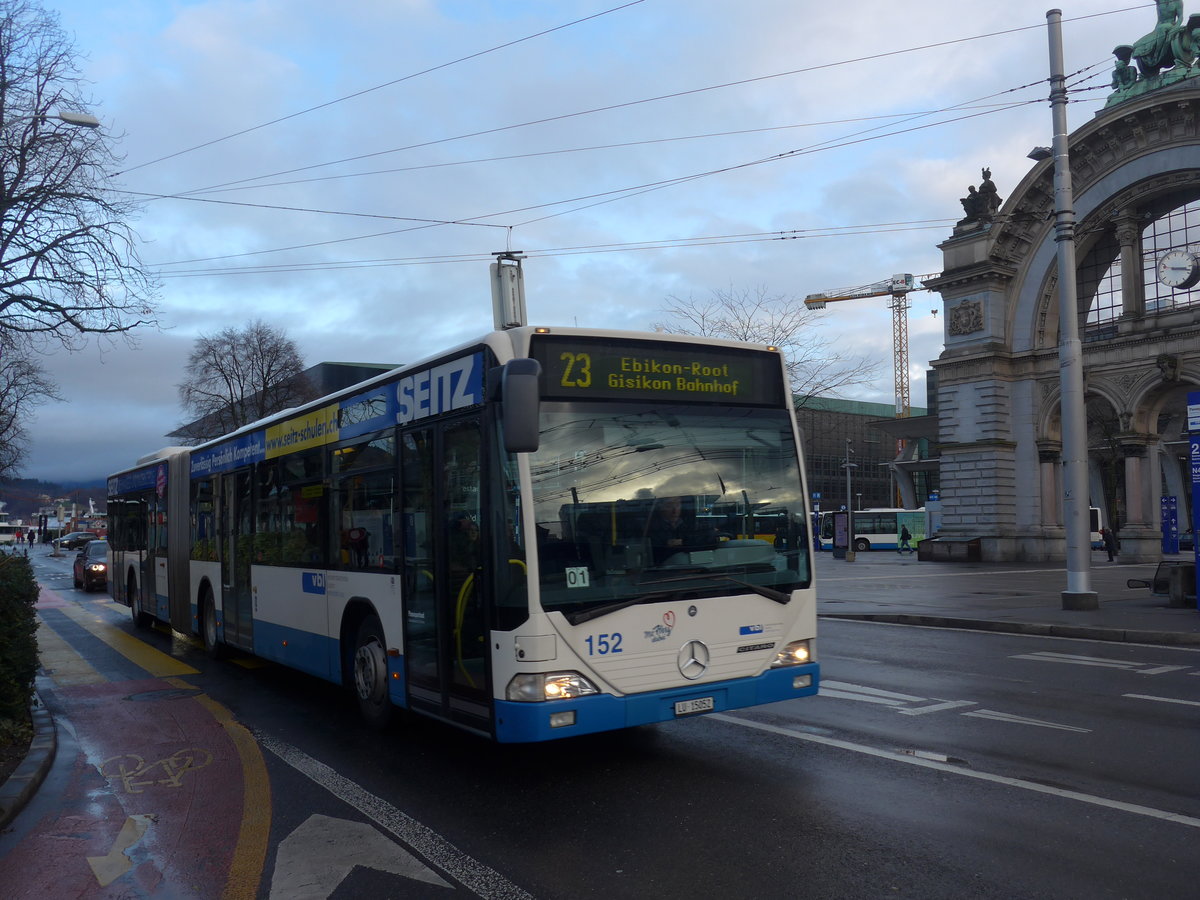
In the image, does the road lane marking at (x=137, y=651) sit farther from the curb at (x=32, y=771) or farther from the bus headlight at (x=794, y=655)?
the bus headlight at (x=794, y=655)

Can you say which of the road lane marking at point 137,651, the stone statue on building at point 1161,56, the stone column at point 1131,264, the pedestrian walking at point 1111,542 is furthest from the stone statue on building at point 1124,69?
the road lane marking at point 137,651

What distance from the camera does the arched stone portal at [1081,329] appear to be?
36438 mm

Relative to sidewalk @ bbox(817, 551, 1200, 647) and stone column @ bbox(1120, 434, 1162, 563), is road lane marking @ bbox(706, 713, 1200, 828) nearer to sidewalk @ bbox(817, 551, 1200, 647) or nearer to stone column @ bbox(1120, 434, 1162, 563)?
sidewalk @ bbox(817, 551, 1200, 647)

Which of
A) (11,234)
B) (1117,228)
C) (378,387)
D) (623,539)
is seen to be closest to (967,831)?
(623,539)

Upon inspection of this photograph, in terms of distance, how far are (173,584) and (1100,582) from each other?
72.8ft

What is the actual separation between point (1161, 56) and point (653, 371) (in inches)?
1546

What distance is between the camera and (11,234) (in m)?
17.1

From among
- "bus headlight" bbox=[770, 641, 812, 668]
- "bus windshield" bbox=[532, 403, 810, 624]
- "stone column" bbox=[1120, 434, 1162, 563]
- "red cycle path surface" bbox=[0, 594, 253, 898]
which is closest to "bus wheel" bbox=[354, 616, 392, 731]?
"red cycle path surface" bbox=[0, 594, 253, 898]

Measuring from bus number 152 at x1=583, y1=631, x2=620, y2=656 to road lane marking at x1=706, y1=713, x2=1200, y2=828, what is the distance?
2.22 m

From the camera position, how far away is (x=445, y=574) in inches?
273

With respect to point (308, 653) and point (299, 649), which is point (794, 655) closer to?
point (308, 653)

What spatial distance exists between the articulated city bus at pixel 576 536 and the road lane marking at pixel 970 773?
67 cm

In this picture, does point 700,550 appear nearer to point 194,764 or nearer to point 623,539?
point 623,539

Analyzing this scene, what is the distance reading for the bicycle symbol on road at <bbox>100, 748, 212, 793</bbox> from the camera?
716cm
